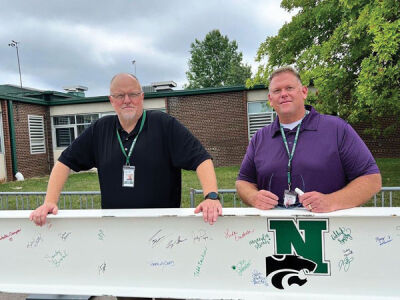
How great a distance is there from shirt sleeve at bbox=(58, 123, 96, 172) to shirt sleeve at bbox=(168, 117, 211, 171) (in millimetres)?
669

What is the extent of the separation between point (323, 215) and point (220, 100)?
1481cm

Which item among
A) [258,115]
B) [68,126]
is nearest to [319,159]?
[258,115]

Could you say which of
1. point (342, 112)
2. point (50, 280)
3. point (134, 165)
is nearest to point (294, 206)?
point (134, 165)

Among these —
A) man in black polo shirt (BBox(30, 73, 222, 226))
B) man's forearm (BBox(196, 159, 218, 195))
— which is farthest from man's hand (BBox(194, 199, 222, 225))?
man in black polo shirt (BBox(30, 73, 222, 226))

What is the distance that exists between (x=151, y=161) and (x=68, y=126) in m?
17.4

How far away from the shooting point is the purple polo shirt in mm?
2115

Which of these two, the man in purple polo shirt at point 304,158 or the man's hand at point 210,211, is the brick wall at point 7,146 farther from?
the man's hand at point 210,211

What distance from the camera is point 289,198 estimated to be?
2.06 meters

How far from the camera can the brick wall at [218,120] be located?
16281 millimetres

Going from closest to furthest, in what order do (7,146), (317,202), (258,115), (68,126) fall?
(317,202) → (7,146) → (258,115) → (68,126)

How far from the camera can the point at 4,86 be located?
24875 mm

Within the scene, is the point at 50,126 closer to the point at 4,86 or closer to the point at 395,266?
the point at 4,86

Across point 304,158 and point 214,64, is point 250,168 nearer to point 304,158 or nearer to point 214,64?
point 304,158

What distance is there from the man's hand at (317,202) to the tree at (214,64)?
46.9 meters
